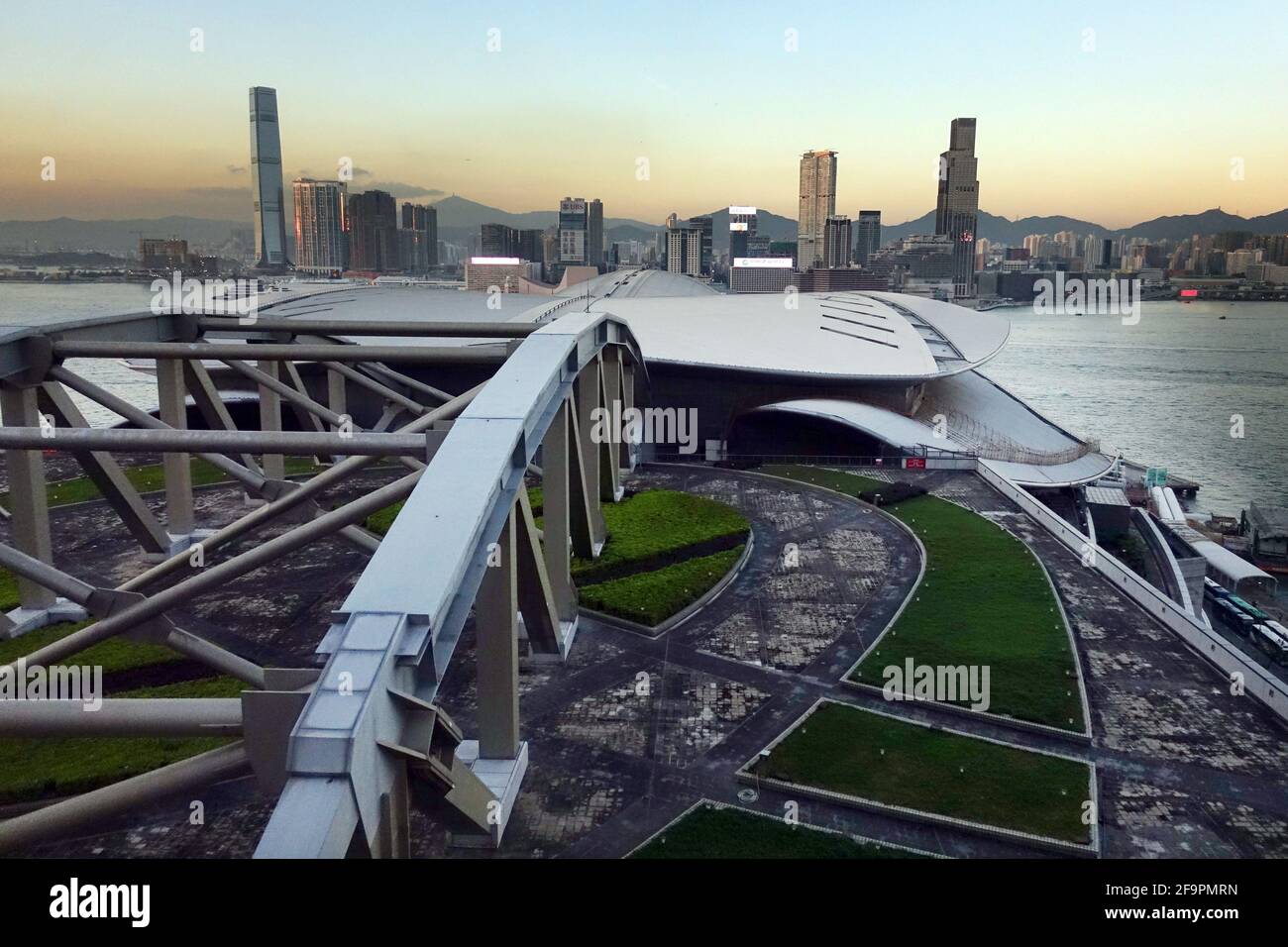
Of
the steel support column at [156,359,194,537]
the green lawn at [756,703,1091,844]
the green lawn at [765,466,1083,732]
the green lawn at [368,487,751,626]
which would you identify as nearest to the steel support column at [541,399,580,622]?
the green lawn at [368,487,751,626]

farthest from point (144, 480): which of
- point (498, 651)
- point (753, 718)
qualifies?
point (753, 718)

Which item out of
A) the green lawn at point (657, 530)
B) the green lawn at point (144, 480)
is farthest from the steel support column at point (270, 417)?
the green lawn at point (657, 530)

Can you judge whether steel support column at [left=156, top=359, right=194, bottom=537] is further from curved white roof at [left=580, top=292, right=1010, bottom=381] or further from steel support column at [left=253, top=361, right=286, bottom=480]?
curved white roof at [left=580, top=292, right=1010, bottom=381]

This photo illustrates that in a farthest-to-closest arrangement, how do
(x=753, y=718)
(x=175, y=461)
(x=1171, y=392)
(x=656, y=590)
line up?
(x=1171, y=392) < (x=175, y=461) < (x=656, y=590) < (x=753, y=718)

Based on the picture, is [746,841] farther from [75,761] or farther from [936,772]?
[75,761]

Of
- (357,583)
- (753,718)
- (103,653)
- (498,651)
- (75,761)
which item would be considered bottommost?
(753,718)

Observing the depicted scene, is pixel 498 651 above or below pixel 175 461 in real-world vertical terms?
below
